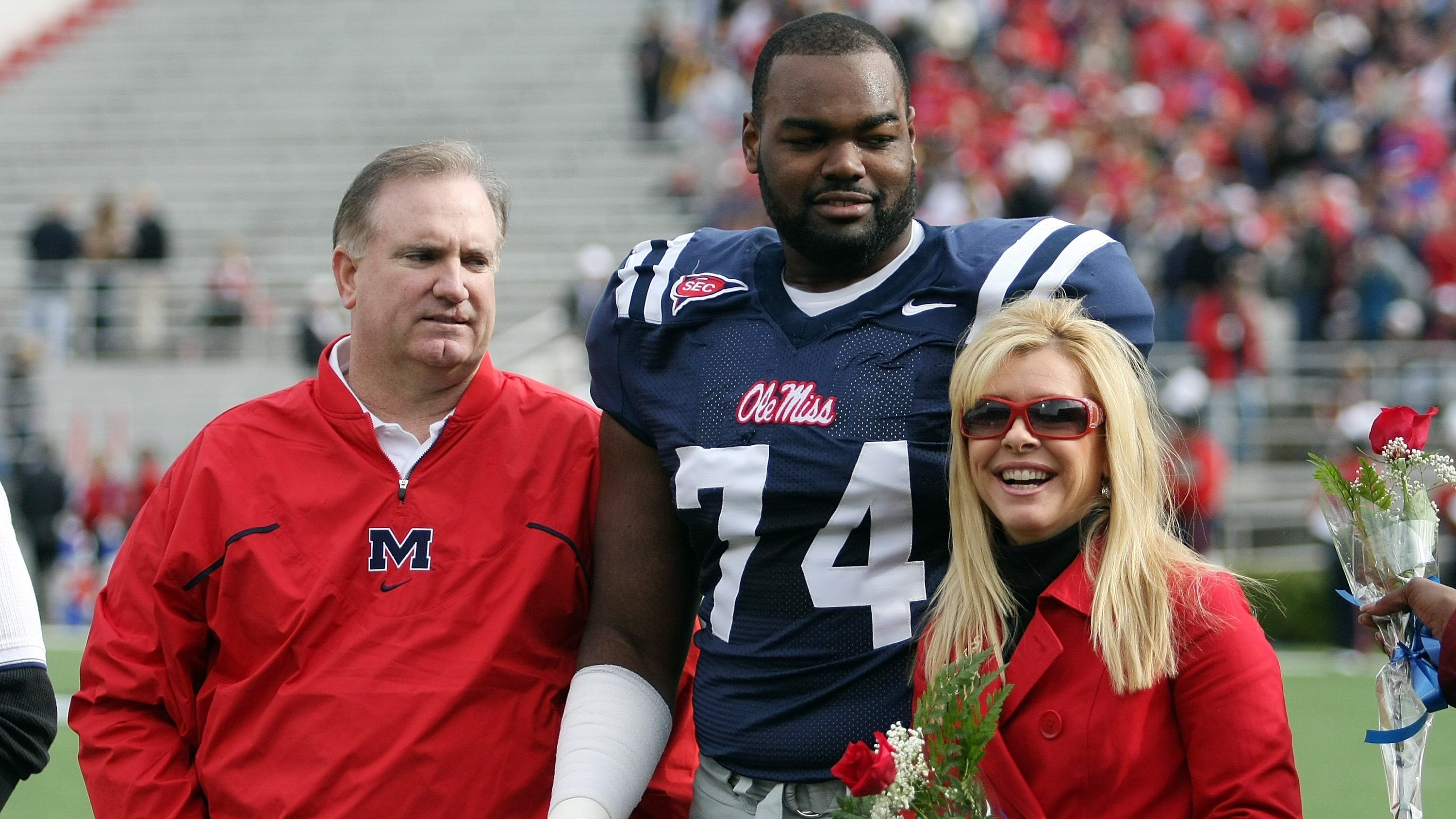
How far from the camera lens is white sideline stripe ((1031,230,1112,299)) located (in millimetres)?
2654

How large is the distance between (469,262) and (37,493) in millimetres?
10066

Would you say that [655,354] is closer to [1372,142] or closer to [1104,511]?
[1104,511]

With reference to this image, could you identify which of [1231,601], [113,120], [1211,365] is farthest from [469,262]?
[113,120]

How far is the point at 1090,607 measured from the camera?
94.3 inches

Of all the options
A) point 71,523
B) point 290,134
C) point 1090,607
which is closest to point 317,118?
point 290,134

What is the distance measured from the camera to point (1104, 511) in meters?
2.51

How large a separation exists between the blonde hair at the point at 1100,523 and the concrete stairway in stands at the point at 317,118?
12.2m

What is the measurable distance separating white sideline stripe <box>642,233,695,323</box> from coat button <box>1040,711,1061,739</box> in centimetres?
92

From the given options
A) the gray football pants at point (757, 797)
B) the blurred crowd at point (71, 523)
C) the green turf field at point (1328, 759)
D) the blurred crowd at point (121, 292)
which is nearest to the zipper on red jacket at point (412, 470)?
the gray football pants at point (757, 797)

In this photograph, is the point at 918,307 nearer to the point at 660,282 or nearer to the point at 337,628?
the point at 660,282

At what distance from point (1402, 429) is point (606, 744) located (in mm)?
1275

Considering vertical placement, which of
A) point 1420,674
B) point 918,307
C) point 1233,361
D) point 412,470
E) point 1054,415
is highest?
point 918,307

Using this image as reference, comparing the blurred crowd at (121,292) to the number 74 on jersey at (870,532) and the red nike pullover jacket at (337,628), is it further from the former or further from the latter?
the number 74 on jersey at (870,532)

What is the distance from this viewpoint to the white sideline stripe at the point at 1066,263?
2654mm
